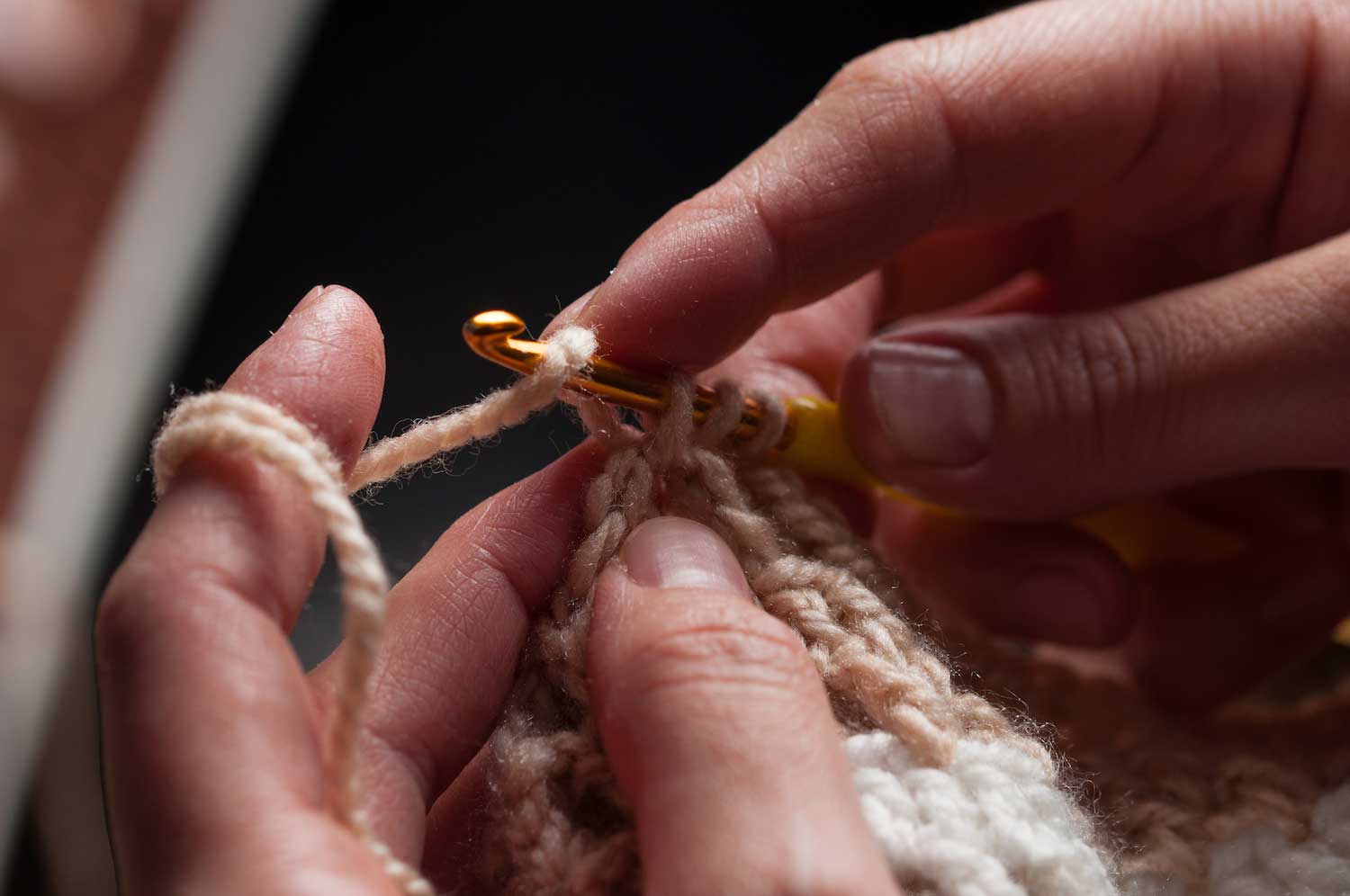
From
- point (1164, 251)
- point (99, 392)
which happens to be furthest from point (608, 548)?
point (99, 392)

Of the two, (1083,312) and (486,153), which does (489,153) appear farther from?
(1083,312)

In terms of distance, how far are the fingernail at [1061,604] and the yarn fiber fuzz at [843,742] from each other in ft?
0.62

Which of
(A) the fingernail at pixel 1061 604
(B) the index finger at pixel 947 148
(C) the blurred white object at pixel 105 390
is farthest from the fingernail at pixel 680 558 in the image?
(C) the blurred white object at pixel 105 390

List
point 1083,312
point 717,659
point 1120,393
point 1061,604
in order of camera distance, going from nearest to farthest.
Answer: point 717,659
point 1120,393
point 1083,312
point 1061,604

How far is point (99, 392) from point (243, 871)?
101 centimetres

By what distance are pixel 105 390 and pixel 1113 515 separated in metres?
1.17

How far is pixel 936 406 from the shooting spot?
2.85 ft

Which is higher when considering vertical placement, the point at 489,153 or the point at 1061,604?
the point at 489,153

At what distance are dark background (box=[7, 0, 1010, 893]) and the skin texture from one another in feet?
0.98

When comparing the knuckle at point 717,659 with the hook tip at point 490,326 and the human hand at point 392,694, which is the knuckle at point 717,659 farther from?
the hook tip at point 490,326

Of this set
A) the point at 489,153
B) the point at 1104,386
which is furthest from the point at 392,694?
the point at 489,153

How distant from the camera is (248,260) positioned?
1.27 metres

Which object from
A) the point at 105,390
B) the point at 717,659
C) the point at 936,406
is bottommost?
the point at 105,390

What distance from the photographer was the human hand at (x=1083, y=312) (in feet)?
2.65
